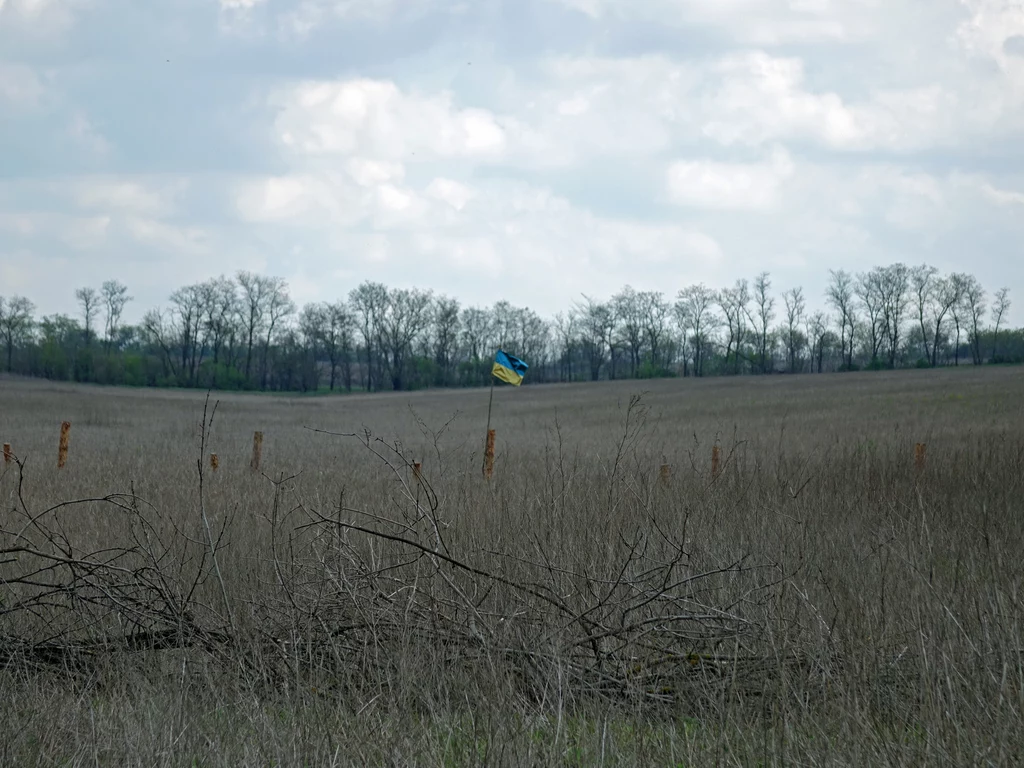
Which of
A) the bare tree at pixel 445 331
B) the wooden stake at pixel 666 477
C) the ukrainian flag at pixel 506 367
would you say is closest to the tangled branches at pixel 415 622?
the wooden stake at pixel 666 477

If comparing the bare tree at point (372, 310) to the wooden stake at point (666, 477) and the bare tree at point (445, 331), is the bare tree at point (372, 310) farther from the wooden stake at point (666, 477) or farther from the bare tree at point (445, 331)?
the wooden stake at point (666, 477)

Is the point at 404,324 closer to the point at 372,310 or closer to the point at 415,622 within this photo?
the point at 372,310

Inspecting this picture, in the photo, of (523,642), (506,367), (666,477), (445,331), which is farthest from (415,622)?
(445,331)

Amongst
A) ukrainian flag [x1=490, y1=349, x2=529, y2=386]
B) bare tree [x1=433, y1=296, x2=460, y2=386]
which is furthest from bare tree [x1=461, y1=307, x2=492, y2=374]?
ukrainian flag [x1=490, y1=349, x2=529, y2=386]

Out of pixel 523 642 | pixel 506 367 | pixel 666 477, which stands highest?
pixel 506 367

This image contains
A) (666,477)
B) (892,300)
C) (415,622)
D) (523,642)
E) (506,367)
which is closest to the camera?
(523,642)

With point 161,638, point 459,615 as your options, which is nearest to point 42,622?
point 161,638

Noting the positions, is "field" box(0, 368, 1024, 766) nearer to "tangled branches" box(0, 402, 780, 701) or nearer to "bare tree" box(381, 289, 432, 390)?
"tangled branches" box(0, 402, 780, 701)

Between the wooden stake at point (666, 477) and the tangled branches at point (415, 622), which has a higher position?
the wooden stake at point (666, 477)

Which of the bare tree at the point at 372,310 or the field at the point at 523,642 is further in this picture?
the bare tree at the point at 372,310

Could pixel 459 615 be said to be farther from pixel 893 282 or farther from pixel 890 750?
pixel 893 282

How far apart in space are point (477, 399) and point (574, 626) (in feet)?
227

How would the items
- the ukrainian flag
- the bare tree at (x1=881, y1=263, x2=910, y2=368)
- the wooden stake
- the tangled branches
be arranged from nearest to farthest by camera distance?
the tangled branches, the wooden stake, the ukrainian flag, the bare tree at (x1=881, y1=263, x2=910, y2=368)

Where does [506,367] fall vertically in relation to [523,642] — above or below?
above
